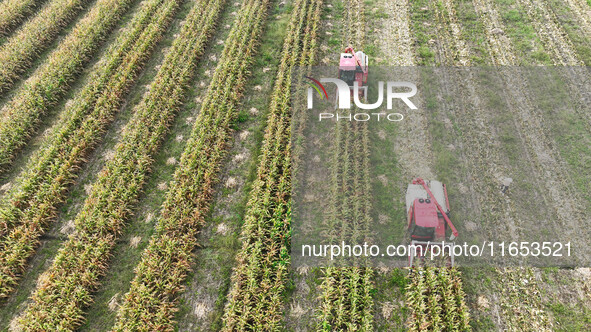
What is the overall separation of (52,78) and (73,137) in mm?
3995

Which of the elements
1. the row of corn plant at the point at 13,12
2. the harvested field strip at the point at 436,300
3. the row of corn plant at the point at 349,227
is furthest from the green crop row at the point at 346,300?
the row of corn plant at the point at 13,12

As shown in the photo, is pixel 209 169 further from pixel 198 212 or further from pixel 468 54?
pixel 468 54

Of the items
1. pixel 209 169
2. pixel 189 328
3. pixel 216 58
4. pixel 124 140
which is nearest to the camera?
pixel 189 328

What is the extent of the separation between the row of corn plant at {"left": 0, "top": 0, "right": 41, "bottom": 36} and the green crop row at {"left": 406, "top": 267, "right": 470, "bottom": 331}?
71.0 ft

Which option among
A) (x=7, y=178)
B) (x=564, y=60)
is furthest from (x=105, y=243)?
(x=564, y=60)

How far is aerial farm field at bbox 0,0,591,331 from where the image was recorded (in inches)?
330

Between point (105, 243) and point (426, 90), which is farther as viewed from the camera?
point (426, 90)

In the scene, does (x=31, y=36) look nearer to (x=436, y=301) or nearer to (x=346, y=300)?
(x=346, y=300)

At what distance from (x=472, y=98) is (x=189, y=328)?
42.0ft

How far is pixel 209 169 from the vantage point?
10.8m

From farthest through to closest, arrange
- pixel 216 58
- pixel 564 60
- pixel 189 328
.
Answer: pixel 216 58, pixel 564 60, pixel 189 328

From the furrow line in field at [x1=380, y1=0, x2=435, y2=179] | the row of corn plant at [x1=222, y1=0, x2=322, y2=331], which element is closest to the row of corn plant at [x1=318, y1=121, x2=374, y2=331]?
the row of corn plant at [x1=222, y1=0, x2=322, y2=331]

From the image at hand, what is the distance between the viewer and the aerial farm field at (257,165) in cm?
838

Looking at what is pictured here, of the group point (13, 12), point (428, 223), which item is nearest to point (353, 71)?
point (428, 223)
